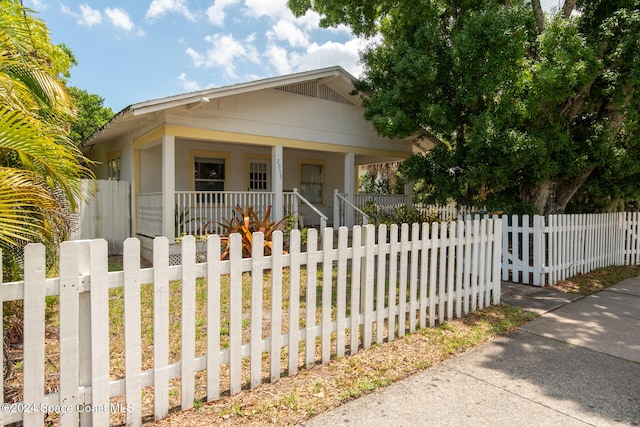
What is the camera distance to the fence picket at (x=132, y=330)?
2404 mm

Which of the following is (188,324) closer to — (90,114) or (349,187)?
(349,187)

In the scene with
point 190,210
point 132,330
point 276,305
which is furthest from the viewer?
point 190,210

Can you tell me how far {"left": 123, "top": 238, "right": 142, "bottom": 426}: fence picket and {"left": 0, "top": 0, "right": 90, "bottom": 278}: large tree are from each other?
1.92 ft

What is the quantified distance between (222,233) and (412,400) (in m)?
7.38

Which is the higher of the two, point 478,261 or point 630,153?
point 630,153

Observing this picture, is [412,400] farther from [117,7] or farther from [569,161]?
[117,7]

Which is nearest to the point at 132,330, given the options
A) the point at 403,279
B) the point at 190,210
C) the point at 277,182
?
the point at 403,279

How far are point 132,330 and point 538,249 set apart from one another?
6.88 metres

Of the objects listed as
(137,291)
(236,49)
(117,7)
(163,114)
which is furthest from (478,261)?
(236,49)

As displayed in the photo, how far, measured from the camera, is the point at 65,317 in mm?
2176

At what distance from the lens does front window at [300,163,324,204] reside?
14.2 m

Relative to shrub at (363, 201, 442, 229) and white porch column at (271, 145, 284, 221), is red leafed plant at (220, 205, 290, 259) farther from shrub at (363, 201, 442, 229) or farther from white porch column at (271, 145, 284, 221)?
shrub at (363, 201, 442, 229)

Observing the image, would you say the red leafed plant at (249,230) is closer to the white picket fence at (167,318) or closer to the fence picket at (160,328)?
the white picket fence at (167,318)

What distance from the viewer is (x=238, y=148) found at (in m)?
12.5
